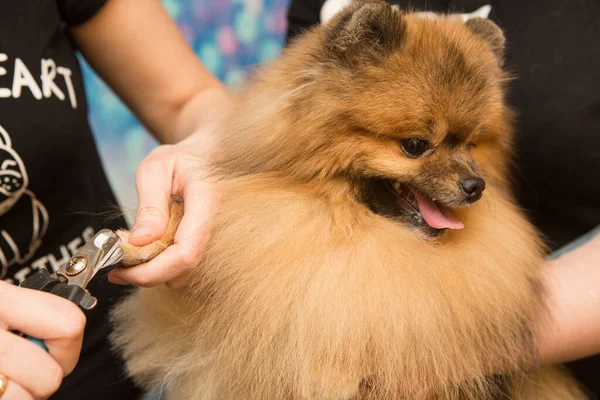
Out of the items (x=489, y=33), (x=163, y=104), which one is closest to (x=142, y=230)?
(x=163, y=104)

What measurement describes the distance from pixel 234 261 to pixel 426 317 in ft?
1.06

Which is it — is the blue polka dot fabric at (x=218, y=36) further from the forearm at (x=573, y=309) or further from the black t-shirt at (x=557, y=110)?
the forearm at (x=573, y=309)

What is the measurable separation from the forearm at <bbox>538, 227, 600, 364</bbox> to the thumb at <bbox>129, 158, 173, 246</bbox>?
26.4 inches

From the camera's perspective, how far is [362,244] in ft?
2.73

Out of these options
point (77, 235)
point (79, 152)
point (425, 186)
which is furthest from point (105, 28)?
point (425, 186)

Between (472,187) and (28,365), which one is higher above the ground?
(28,365)

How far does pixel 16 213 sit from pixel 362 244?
27.2 inches

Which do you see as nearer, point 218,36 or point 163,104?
point 163,104

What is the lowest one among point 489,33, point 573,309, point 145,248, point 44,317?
point 573,309

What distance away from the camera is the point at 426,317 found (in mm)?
805

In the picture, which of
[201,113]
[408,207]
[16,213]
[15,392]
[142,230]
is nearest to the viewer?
[15,392]

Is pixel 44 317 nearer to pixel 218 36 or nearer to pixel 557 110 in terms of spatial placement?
pixel 557 110

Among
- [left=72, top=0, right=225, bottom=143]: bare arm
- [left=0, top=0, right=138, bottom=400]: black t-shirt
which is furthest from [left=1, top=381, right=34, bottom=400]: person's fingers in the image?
[left=72, top=0, right=225, bottom=143]: bare arm

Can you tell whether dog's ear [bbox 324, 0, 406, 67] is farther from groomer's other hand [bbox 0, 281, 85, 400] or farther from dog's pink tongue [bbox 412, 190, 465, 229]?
groomer's other hand [bbox 0, 281, 85, 400]
